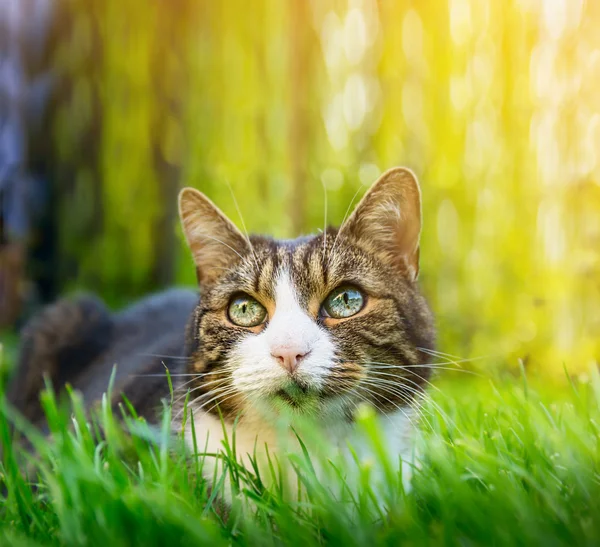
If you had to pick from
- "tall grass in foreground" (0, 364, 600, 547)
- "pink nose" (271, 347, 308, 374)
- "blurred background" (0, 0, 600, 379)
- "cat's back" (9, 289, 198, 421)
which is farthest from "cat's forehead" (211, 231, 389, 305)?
"blurred background" (0, 0, 600, 379)

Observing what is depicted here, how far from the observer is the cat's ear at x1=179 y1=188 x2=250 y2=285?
166cm

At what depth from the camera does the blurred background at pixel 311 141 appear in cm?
334

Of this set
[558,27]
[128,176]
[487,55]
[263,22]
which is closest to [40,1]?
[128,176]

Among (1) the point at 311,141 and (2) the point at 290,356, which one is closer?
(2) the point at 290,356

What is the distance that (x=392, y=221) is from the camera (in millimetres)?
1603

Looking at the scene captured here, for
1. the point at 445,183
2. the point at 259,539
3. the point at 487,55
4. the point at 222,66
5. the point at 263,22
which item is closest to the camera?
the point at 259,539

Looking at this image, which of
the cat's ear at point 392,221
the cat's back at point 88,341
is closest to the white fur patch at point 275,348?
the cat's ear at point 392,221

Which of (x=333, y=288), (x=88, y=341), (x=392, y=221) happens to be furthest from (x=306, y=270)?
(x=88, y=341)

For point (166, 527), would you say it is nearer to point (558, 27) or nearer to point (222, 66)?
point (558, 27)

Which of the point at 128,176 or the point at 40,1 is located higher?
the point at 40,1

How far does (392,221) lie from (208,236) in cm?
51

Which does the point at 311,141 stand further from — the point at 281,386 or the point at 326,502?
the point at 326,502

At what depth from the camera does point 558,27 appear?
311 cm

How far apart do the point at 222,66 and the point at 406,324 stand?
316 cm
